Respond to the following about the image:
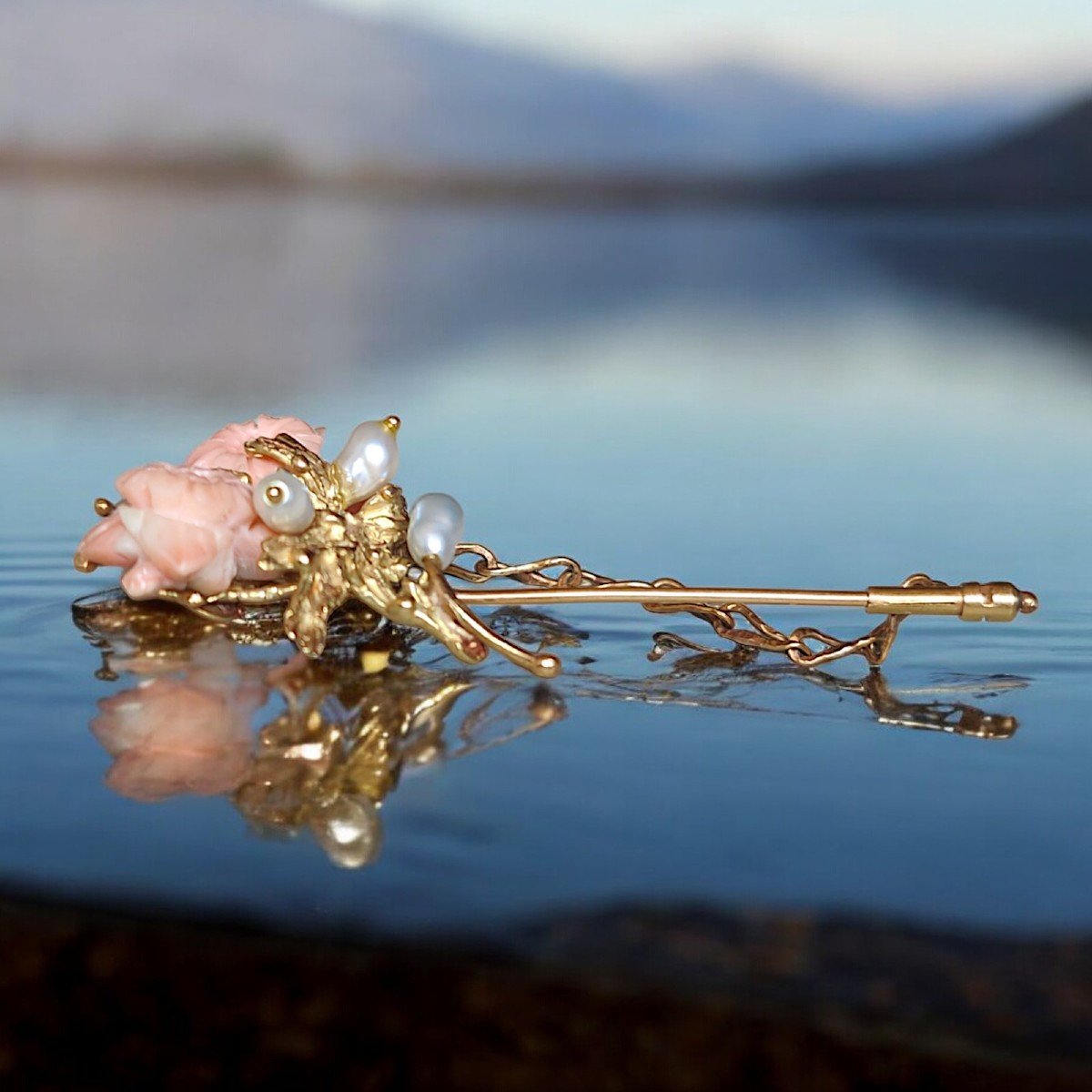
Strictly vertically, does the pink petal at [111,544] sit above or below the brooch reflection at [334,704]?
above

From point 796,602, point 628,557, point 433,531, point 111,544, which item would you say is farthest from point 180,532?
point 628,557

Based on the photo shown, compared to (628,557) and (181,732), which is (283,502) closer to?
(181,732)

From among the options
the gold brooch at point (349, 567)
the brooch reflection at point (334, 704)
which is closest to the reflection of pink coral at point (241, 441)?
the gold brooch at point (349, 567)

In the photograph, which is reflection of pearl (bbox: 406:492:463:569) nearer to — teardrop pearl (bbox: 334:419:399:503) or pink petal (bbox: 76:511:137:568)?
teardrop pearl (bbox: 334:419:399:503)

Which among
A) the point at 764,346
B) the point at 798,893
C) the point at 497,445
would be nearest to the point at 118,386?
the point at 497,445

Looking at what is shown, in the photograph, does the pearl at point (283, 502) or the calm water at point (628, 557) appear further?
the pearl at point (283, 502)

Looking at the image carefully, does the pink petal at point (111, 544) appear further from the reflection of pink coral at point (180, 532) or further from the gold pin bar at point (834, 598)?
the gold pin bar at point (834, 598)

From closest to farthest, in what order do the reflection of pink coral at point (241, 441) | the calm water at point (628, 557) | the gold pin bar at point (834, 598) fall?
the calm water at point (628, 557)
the gold pin bar at point (834, 598)
the reflection of pink coral at point (241, 441)
